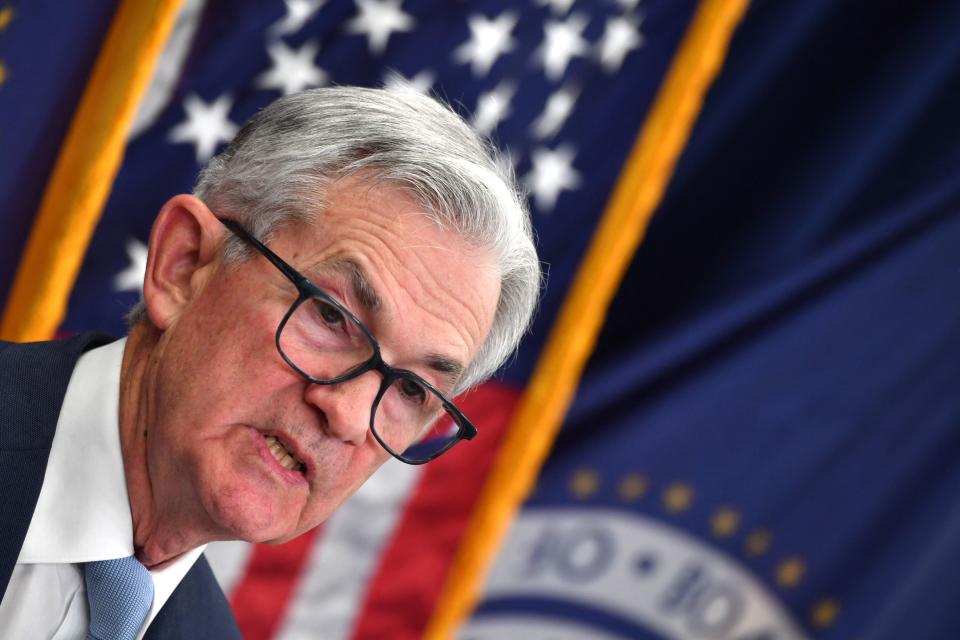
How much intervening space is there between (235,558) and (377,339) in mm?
1023

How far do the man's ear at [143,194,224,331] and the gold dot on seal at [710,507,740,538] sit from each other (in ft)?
4.82

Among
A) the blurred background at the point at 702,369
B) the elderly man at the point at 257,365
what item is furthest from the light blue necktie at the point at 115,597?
the blurred background at the point at 702,369

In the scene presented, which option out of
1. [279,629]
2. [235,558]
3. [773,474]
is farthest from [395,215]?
[773,474]

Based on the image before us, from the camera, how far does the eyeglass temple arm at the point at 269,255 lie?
1058mm

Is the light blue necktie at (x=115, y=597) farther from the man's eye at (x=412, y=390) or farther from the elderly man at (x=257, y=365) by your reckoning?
the man's eye at (x=412, y=390)

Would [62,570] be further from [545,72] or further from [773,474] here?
[773,474]

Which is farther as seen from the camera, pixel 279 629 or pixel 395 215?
pixel 279 629

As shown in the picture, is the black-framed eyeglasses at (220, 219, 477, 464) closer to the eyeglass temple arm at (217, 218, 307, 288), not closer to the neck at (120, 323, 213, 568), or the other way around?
the eyeglass temple arm at (217, 218, 307, 288)

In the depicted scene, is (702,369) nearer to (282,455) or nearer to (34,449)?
(282,455)

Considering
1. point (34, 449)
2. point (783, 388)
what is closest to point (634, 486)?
point (783, 388)

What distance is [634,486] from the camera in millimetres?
2270

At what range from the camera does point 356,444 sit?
1077 mm

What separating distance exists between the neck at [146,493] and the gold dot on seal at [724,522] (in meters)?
1.42

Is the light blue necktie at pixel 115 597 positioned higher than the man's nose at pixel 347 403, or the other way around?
the man's nose at pixel 347 403
